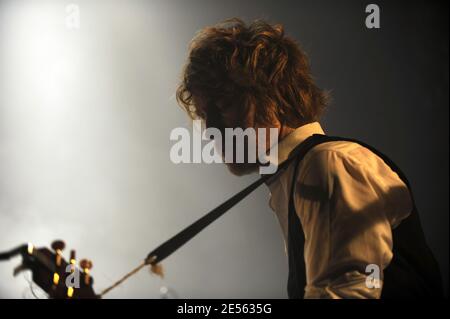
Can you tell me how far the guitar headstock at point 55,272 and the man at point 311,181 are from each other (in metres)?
0.36

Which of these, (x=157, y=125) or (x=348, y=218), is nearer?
(x=348, y=218)

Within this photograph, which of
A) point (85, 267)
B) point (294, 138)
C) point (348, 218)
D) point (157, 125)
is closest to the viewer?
point (348, 218)

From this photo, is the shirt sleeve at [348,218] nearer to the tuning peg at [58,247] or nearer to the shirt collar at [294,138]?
the shirt collar at [294,138]

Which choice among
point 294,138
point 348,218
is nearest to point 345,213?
point 348,218

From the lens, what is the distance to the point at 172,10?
212 cm

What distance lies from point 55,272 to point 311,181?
43 centimetres

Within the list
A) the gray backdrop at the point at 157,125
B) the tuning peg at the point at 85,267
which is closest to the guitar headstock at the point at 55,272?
the tuning peg at the point at 85,267

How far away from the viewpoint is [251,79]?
3.61ft

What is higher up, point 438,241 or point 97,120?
point 97,120

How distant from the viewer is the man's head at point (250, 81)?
110 cm

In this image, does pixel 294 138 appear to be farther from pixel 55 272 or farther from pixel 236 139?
pixel 55 272
